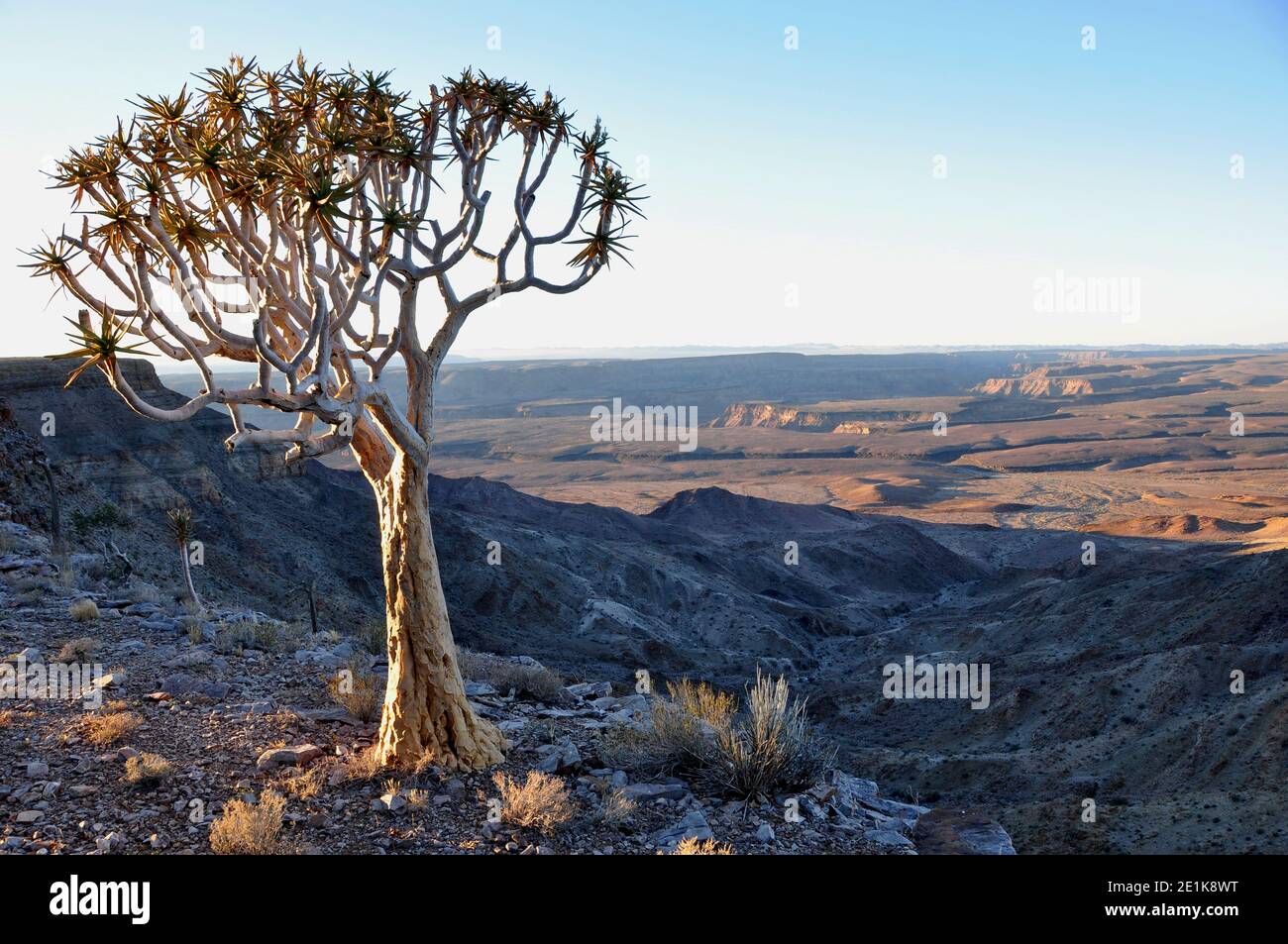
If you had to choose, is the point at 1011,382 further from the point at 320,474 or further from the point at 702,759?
the point at 702,759

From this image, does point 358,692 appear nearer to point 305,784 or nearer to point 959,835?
point 305,784

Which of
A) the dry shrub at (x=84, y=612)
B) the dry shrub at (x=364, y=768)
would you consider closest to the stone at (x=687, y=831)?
the dry shrub at (x=364, y=768)

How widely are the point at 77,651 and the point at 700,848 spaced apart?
7.68m

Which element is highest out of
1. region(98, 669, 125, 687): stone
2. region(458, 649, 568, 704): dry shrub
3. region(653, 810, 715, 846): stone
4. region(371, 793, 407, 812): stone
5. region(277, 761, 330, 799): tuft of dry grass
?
region(98, 669, 125, 687): stone

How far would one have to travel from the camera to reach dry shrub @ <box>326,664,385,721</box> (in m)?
8.81

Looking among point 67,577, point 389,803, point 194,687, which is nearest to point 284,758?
point 389,803

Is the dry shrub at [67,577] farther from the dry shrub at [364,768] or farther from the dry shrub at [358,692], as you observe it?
the dry shrub at [364,768]

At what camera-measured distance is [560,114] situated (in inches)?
343

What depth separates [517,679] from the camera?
441 inches

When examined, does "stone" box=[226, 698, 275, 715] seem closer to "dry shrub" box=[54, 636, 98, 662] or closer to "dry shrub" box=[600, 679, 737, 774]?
"dry shrub" box=[54, 636, 98, 662]

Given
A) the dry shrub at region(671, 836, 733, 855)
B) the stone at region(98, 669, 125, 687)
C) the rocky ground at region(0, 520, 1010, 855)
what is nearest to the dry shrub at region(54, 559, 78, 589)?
the rocky ground at region(0, 520, 1010, 855)

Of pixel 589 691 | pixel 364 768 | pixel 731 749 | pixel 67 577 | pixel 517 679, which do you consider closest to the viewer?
pixel 364 768

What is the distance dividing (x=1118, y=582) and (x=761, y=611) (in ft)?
39.8

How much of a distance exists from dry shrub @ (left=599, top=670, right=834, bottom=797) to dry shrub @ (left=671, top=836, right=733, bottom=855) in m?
1.04
